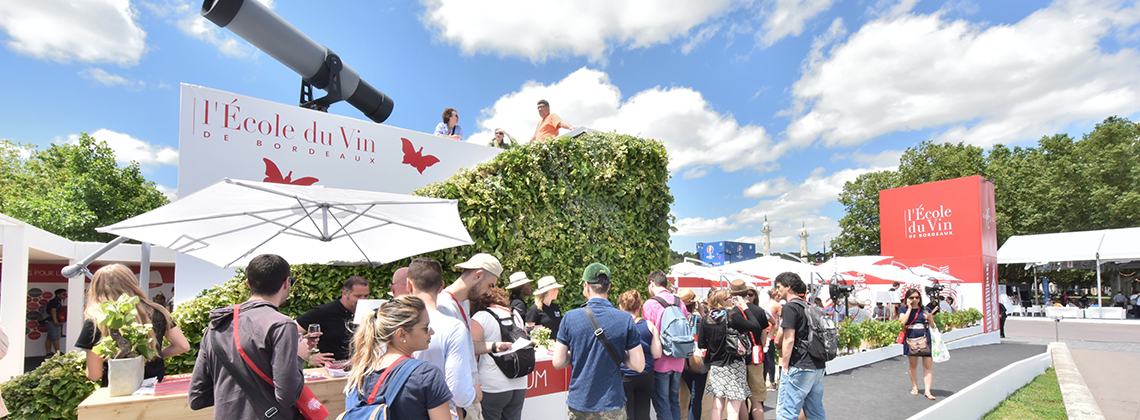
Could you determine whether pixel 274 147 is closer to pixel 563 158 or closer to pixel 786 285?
pixel 563 158

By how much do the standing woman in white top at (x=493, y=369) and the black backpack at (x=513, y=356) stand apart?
0.07 feet

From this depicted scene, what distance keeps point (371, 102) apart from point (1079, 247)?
34.8 metres

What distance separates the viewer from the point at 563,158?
6875mm

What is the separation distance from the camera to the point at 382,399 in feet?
6.64

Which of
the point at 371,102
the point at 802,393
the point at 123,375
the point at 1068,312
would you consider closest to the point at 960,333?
the point at 802,393

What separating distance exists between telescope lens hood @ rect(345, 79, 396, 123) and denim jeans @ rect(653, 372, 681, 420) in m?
5.83

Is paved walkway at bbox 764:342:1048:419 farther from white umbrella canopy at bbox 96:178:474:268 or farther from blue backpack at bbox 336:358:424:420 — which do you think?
blue backpack at bbox 336:358:424:420

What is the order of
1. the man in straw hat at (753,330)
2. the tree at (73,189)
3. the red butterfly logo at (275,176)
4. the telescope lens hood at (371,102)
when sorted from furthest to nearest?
the tree at (73,189) < the telescope lens hood at (371,102) < the red butterfly logo at (275,176) < the man in straw hat at (753,330)

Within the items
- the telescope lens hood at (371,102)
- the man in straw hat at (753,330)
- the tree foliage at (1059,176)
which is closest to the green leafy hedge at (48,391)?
the telescope lens hood at (371,102)

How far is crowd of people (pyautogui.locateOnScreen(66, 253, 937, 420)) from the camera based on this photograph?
84.5 inches

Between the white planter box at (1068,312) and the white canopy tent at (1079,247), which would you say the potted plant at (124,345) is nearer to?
the white canopy tent at (1079,247)

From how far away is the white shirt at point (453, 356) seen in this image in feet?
8.99

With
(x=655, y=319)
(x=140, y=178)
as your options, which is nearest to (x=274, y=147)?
(x=655, y=319)

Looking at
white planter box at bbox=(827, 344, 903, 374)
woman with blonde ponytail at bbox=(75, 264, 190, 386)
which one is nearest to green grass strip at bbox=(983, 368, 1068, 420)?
white planter box at bbox=(827, 344, 903, 374)
